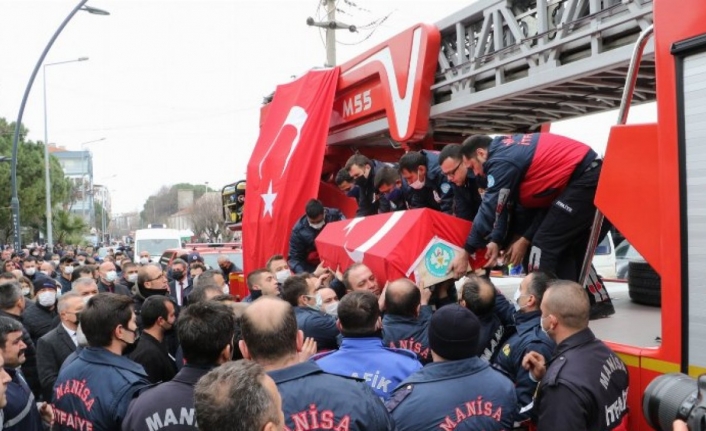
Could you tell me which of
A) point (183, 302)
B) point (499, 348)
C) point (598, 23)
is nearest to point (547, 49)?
point (598, 23)

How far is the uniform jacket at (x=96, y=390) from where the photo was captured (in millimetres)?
3100

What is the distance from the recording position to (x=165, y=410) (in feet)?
8.80

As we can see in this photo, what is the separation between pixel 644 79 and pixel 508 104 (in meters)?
1.09

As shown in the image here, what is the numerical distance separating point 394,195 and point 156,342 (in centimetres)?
263

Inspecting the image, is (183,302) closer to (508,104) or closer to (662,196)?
(508,104)

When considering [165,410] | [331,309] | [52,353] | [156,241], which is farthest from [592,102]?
[156,241]

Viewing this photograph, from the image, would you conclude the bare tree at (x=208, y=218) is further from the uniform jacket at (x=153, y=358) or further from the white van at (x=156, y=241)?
the uniform jacket at (x=153, y=358)

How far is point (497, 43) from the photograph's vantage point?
4.83 metres

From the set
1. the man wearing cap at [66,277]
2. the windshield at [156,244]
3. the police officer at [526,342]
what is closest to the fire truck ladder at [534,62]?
the police officer at [526,342]

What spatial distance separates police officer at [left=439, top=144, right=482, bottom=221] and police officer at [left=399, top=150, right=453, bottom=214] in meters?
0.26

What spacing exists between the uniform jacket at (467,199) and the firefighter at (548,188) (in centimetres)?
59

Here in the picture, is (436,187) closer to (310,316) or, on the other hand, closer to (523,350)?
(310,316)

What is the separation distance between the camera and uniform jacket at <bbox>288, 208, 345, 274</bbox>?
7.01 m

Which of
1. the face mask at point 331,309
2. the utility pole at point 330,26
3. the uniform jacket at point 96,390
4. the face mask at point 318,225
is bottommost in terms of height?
the uniform jacket at point 96,390
